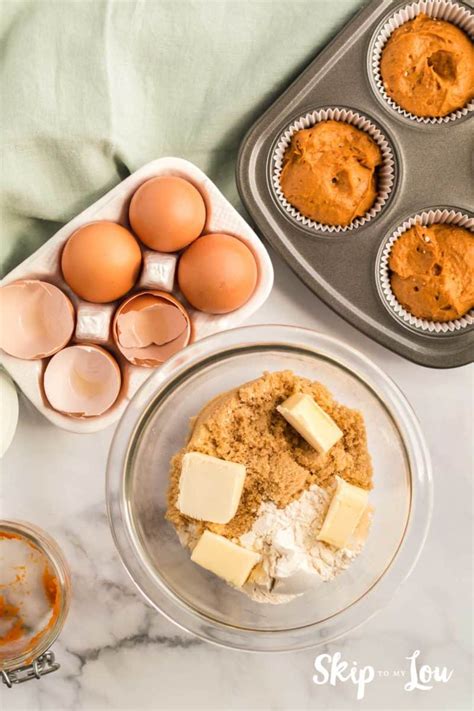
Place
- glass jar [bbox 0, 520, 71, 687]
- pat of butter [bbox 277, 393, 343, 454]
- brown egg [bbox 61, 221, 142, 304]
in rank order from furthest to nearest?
glass jar [bbox 0, 520, 71, 687] → brown egg [bbox 61, 221, 142, 304] → pat of butter [bbox 277, 393, 343, 454]

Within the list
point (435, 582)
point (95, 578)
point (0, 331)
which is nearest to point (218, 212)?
point (0, 331)

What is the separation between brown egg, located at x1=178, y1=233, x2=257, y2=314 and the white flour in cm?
37

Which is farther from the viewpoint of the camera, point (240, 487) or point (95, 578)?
point (95, 578)

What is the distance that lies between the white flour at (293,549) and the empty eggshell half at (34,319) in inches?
19.5

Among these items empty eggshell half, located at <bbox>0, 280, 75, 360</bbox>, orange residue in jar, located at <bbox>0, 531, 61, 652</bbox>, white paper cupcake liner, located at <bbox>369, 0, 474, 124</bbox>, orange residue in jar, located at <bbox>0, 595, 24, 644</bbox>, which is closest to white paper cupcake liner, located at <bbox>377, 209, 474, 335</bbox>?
white paper cupcake liner, located at <bbox>369, 0, 474, 124</bbox>

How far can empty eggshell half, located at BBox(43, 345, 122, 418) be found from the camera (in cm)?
129

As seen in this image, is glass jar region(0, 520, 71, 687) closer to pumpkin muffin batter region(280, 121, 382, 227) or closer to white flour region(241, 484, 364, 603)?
white flour region(241, 484, 364, 603)

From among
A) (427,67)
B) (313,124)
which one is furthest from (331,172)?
(427,67)

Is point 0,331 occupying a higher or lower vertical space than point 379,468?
lower

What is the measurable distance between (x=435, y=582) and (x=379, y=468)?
341mm

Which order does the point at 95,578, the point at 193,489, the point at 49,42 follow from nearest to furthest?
the point at 193,489 < the point at 49,42 < the point at 95,578

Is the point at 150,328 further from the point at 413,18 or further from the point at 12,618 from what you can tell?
the point at 413,18

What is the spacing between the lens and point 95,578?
1.42 metres

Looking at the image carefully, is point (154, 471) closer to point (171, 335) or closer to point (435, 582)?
point (171, 335)
